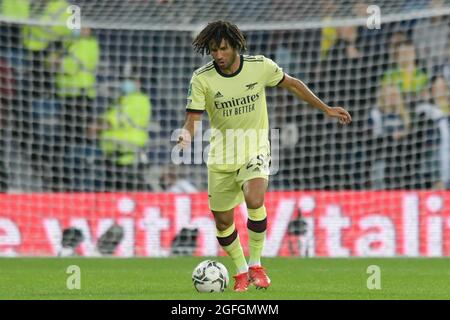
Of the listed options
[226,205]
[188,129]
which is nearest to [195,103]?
[188,129]

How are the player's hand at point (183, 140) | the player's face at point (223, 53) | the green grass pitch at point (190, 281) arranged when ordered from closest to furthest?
the player's hand at point (183, 140)
the green grass pitch at point (190, 281)
the player's face at point (223, 53)

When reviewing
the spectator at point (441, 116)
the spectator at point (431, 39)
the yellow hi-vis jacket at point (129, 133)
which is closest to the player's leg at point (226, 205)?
the spectator at point (441, 116)

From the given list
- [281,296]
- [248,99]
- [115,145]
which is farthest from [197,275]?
[115,145]

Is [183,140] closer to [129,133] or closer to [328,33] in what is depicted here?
[129,133]

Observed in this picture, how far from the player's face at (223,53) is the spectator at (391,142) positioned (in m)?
6.02

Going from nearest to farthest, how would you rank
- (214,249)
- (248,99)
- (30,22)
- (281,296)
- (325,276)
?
(281,296) → (248,99) → (325,276) → (214,249) → (30,22)

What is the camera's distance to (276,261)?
498 inches

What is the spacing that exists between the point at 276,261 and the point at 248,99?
4005 millimetres

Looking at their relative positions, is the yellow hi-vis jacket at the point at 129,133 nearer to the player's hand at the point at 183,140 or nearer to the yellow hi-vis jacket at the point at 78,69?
the yellow hi-vis jacket at the point at 78,69

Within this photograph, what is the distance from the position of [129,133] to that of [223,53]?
620 centimetres

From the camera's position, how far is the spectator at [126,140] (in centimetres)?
1466

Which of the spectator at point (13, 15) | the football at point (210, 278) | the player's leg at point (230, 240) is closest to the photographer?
the football at point (210, 278)

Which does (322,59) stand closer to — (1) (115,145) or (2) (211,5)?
(2) (211,5)

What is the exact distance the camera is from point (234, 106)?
894 centimetres
